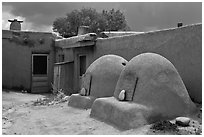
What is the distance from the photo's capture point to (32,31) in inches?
645

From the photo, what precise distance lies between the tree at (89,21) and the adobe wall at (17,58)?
46.9 ft

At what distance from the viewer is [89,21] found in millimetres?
29922

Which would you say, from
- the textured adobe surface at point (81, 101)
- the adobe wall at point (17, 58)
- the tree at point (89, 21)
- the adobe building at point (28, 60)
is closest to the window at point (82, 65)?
the adobe building at point (28, 60)

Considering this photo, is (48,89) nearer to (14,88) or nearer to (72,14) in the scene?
(14,88)

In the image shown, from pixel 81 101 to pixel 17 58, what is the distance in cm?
799

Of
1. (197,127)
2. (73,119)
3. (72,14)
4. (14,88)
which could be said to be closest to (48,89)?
(14,88)

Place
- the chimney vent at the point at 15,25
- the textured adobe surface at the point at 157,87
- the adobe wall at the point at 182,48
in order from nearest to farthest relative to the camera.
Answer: the textured adobe surface at the point at 157,87 < the adobe wall at the point at 182,48 < the chimney vent at the point at 15,25

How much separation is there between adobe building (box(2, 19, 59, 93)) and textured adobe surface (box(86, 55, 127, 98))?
7.62 metres

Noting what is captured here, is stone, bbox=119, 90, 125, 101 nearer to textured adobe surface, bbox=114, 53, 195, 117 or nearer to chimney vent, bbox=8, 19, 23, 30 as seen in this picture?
textured adobe surface, bbox=114, 53, 195, 117

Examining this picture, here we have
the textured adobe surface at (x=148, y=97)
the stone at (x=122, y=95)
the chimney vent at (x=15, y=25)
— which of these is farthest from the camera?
the chimney vent at (x=15, y=25)

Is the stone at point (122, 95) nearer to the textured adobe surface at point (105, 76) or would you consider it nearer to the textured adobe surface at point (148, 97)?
the textured adobe surface at point (148, 97)

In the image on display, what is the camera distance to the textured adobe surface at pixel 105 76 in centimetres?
938

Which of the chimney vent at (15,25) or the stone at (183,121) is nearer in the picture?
the stone at (183,121)

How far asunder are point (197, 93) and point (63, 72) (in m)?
7.72
